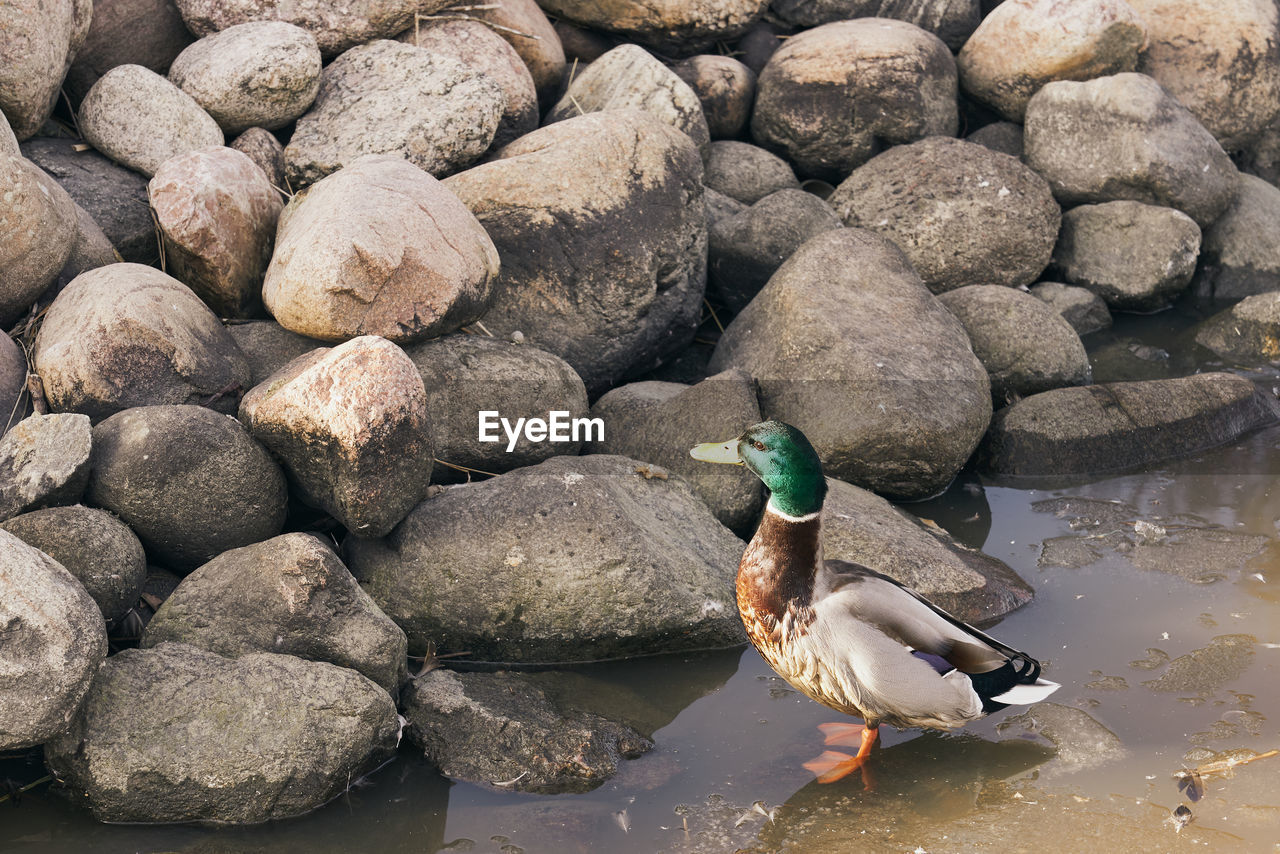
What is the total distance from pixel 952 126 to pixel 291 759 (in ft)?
20.4

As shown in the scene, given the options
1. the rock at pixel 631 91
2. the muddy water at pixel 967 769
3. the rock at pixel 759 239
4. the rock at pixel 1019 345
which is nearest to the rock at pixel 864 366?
the rock at pixel 1019 345

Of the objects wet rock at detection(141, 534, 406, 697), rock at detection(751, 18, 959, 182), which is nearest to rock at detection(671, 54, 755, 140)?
rock at detection(751, 18, 959, 182)

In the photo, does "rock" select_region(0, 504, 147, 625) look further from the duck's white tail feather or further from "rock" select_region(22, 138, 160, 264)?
the duck's white tail feather

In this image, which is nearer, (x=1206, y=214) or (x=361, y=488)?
(x=361, y=488)

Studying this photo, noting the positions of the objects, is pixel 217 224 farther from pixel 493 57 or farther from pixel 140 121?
pixel 493 57

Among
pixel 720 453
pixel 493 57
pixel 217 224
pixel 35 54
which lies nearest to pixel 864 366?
pixel 720 453

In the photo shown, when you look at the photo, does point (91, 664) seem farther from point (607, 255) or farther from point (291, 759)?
point (607, 255)

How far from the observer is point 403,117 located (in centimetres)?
579

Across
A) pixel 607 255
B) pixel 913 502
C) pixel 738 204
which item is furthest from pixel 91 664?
pixel 738 204

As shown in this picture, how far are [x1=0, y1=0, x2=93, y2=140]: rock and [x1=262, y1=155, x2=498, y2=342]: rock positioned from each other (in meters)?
1.21

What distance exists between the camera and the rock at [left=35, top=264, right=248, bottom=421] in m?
4.30

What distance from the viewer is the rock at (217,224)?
4.81m

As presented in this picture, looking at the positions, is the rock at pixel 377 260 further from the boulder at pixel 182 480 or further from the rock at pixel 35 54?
the rock at pixel 35 54

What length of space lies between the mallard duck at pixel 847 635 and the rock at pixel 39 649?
6.63 ft
